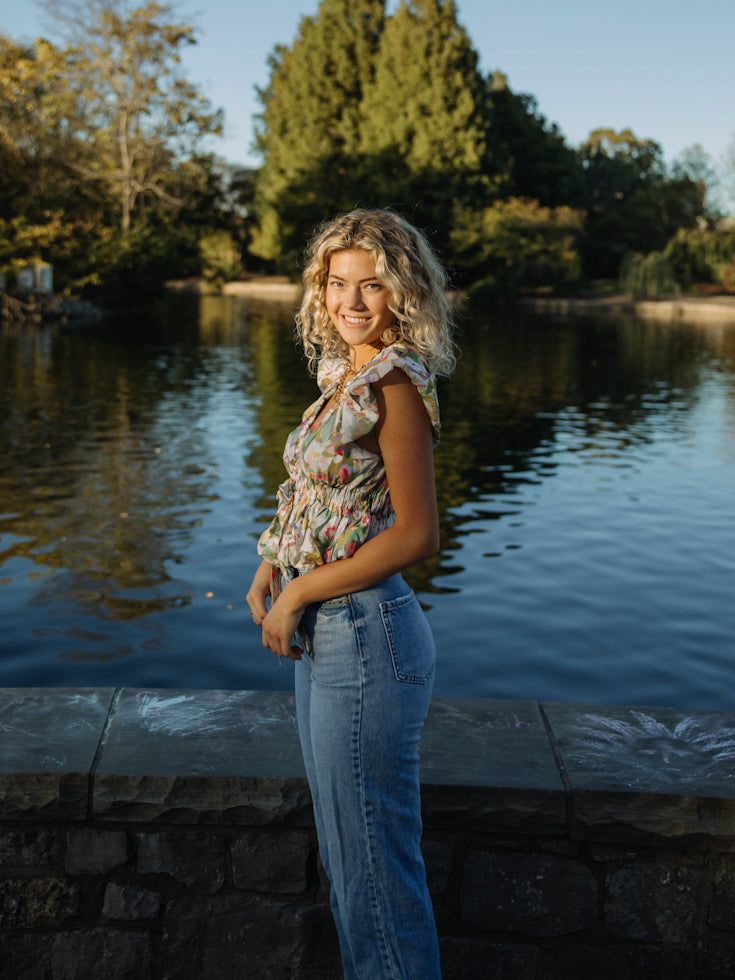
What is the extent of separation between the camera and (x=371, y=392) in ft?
6.35

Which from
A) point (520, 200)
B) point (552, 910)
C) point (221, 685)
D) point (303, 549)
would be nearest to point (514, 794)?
point (552, 910)

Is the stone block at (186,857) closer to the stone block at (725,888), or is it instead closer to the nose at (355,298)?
the stone block at (725,888)

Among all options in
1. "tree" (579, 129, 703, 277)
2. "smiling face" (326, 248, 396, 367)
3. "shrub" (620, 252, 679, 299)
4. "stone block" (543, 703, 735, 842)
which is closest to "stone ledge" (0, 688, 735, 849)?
"stone block" (543, 703, 735, 842)

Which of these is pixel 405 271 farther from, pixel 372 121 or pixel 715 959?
pixel 372 121

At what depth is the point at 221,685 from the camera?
5.63 metres

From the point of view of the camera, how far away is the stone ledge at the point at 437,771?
224 cm

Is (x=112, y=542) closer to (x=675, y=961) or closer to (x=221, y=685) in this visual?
(x=221, y=685)

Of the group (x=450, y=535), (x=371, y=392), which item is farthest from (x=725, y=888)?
(x=450, y=535)

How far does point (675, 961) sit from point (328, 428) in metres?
1.41

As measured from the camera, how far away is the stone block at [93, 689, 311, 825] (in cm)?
228

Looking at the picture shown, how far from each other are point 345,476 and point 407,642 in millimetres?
336

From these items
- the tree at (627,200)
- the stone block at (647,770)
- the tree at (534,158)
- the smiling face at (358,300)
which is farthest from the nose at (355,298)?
the tree at (627,200)

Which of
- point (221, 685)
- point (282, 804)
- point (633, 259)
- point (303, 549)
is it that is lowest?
point (221, 685)

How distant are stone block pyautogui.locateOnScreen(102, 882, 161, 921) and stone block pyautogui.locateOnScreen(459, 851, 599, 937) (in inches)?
27.1
